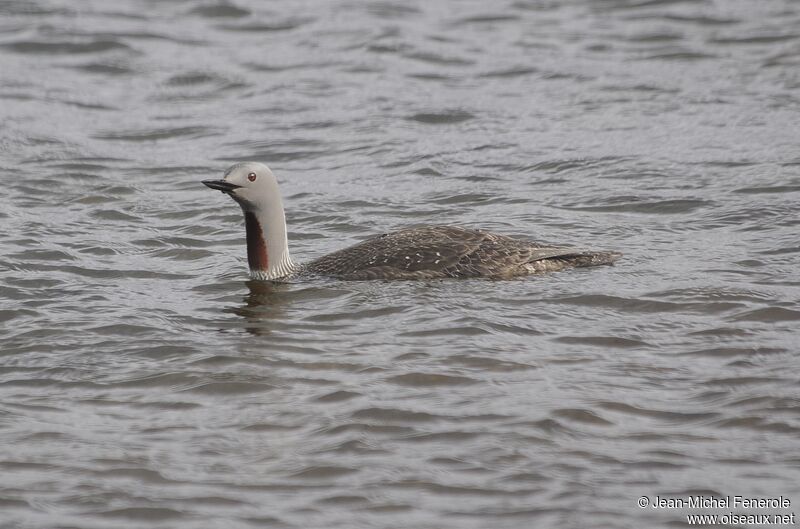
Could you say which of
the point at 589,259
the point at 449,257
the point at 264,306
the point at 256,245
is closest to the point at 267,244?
the point at 256,245

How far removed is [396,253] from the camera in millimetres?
10016

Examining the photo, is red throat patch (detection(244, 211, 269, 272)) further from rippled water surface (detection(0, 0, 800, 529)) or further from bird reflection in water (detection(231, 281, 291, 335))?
rippled water surface (detection(0, 0, 800, 529))

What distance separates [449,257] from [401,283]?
39 centimetres

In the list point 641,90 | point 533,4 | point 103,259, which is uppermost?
point 533,4

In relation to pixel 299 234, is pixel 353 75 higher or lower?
higher

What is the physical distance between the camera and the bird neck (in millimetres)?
10211

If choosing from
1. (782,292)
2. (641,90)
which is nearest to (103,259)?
(782,292)

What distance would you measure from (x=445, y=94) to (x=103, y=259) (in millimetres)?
6543

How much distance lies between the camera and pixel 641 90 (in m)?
16.2

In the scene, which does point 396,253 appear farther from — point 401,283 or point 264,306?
point 264,306

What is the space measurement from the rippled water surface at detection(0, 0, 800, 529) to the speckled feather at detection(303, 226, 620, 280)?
0.12 meters

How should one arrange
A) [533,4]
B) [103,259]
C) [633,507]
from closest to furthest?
1. [633,507]
2. [103,259]
3. [533,4]

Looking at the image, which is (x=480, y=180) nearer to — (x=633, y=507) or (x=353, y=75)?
(x=353, y=75)

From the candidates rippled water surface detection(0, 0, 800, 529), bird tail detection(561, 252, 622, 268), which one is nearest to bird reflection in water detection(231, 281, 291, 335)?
rippled water surface detection(0, 0, 800, 529)
